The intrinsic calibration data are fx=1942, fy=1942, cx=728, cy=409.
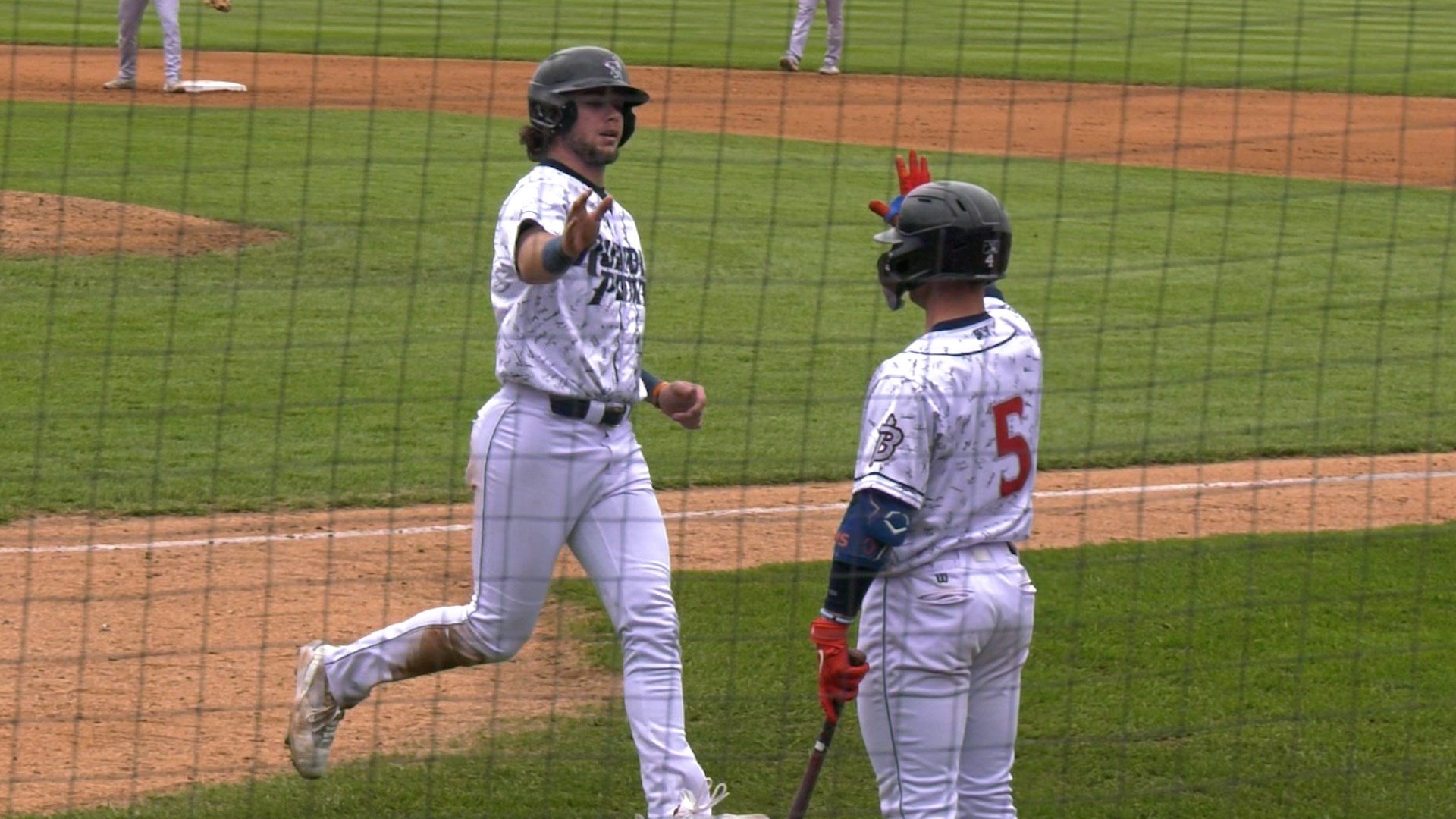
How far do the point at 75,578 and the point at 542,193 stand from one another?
3.00 m

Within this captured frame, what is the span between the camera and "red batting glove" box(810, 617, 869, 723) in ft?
12.5

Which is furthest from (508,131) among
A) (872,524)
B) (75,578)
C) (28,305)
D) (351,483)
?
(872,524)

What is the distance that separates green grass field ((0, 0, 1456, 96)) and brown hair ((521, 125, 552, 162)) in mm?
14513

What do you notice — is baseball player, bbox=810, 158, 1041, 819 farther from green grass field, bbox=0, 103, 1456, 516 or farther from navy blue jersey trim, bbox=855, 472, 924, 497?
green grass field, bbox=0, 103, 1456, 516

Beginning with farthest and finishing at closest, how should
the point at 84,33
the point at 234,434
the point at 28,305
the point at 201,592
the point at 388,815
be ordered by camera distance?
the point at 84,33
the point at 28,305
the point at 234,434
the point at 201,592
the point at 388,815

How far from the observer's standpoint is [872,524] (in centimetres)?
373

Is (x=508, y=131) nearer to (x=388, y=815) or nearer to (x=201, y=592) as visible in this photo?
(x=201, y=592)

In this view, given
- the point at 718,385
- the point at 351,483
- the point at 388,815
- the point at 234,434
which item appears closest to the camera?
the point at 388,815

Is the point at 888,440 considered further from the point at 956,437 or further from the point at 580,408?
the point at 580,408

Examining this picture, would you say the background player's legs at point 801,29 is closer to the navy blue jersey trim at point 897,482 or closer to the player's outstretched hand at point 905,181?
the player's outstretched hand at point 905,181

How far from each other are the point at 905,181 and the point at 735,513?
11.8 ft

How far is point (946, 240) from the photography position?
388cm

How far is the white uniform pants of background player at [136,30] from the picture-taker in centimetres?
1614

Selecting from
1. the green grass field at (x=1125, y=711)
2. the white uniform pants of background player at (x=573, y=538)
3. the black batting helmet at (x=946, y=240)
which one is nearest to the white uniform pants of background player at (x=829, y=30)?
the green grass field at (x=1125, y=711)
